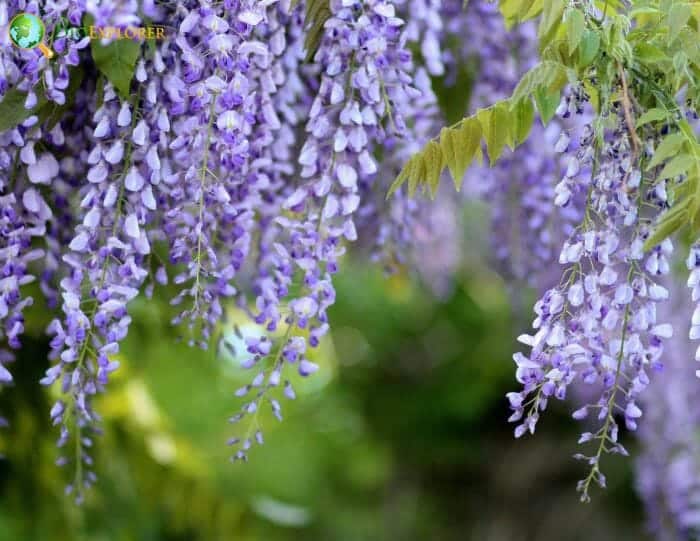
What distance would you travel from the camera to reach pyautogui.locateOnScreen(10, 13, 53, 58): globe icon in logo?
4.95 ft

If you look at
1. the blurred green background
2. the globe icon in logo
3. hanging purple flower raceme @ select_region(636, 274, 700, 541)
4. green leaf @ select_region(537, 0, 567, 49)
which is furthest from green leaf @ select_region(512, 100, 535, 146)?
hanging purple flower raceme @ select_region(636, 274, 700, 541)

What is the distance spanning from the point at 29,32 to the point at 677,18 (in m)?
1.01

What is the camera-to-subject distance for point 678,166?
1.44 metres

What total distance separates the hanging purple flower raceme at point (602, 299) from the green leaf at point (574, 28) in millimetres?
82

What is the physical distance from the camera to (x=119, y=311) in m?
1.59

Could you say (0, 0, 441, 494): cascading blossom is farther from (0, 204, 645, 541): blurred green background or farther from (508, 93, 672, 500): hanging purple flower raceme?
(0, 204, 645, 541): blurred green background

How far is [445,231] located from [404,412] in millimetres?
1195

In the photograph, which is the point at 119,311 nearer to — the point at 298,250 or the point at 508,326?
the point at 298,250

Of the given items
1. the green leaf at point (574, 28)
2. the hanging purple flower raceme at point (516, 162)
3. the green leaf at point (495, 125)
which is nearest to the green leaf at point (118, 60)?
the green leaf at point (495, 125)

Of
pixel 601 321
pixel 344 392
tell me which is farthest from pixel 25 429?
pixel 344 392

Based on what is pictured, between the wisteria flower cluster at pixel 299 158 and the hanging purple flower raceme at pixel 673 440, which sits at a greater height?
the hanging purple flower raceme at pixel 673 440

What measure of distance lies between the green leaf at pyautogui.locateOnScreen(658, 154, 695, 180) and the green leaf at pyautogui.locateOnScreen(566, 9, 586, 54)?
0.23 metres

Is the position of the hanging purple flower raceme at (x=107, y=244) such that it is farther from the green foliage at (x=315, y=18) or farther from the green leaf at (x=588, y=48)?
the green leaf at (x=588, y=48)

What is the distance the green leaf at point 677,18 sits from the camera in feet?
4.97
